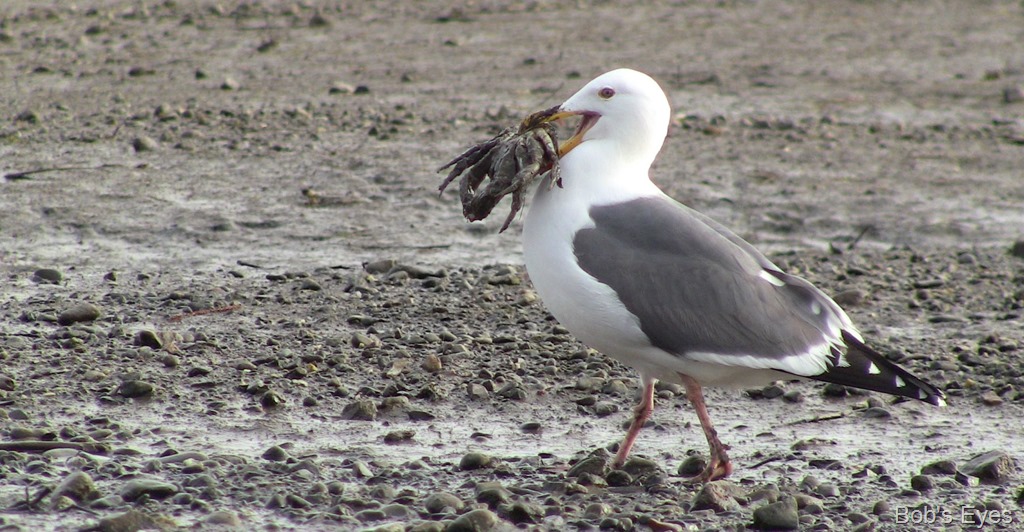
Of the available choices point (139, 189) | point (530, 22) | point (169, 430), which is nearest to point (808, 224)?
point (139, 189)

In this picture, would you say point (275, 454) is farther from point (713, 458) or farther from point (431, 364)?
point (713, 458)

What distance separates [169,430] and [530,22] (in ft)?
33.9

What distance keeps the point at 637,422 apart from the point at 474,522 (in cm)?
114

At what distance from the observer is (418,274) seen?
7.76 metres

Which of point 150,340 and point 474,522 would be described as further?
point 150,340

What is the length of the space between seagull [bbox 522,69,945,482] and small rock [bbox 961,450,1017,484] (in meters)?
0.35

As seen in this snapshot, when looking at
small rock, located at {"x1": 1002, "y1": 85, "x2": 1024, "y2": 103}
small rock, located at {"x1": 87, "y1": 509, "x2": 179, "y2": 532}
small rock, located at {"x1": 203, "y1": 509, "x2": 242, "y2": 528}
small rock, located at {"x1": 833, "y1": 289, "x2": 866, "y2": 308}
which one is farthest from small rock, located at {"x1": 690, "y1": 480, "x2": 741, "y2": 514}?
small rock, located at {"x1": 1002, "y1": 85, "x2": 1024, "y2": 103}

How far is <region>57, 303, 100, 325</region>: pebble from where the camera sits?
6730 millimetres

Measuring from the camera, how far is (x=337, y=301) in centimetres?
729

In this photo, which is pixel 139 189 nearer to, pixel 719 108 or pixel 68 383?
pixel 68 383

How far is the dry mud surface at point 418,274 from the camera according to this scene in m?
5.09

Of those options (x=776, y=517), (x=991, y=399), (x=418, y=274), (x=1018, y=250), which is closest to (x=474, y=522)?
(x=776, y=517)

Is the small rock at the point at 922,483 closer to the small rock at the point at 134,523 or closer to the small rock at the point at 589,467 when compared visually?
the small rock at the point at 589,467

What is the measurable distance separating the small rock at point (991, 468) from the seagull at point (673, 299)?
1.15 ft
